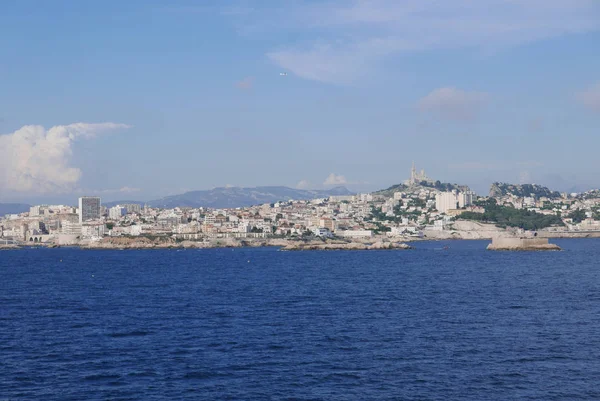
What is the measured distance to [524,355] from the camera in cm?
2227

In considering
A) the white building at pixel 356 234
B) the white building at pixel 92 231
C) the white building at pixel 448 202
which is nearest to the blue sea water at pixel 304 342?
the white building at pixel 356 234

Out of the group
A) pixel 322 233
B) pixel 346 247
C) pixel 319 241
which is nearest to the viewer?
pixel 346 247

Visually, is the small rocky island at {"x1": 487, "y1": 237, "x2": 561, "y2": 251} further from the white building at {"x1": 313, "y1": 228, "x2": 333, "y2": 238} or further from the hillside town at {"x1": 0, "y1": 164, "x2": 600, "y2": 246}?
the white building at {"x1": 313, "y1": 228, "x2": 333, "y2": 238}

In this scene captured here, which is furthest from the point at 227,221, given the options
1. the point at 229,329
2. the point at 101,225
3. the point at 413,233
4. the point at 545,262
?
the point at 229,329

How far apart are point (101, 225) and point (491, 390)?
145531 mm

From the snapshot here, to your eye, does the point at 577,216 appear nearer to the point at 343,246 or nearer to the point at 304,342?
the point at 343,246

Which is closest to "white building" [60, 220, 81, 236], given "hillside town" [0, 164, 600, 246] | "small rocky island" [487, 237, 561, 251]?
"hillside town" [0, 164, 600, 246]

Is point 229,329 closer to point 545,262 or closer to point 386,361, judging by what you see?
point 386,361

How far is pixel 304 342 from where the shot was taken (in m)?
24.7

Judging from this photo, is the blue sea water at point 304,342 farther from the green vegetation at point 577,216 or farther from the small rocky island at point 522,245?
the green vegetation at point 577,216

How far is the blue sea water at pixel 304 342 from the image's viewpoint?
1883cm

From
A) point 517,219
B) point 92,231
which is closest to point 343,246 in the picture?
point 92,231

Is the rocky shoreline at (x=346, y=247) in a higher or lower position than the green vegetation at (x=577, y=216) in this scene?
lower

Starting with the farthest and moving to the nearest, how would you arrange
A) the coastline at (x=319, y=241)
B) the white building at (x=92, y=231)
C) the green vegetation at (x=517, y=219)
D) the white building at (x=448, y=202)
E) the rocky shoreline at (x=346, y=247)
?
the white building at (x=448, y=202) → the green vegetation at (x=517, y=219) → the white building at (x=92, y=231) → the coastline at (x=319, y=241) → the rocky shoreline at (x=346, y=247)
